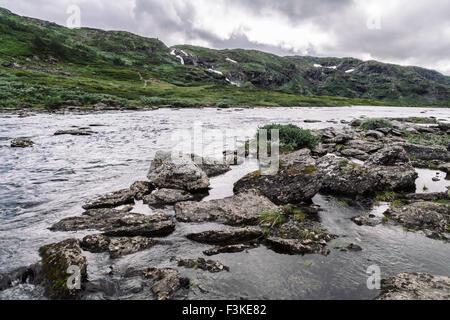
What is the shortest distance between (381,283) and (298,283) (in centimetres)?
184

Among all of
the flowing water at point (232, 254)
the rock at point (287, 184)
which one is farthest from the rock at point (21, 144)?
the rock at point (287, 184)

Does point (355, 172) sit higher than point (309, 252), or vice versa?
point (355, 172)

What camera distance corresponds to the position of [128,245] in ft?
22.6

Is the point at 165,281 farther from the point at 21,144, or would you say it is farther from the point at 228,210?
the point at 21,144

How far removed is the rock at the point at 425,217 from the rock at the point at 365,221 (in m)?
0.71

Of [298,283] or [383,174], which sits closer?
[298,283]

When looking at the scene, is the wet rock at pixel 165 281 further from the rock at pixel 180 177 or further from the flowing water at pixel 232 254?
the rock at pixel 180 177

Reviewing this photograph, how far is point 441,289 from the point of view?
16.5 ft

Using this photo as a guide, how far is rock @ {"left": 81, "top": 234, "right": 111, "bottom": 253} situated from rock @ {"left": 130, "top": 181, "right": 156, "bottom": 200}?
11.1ft

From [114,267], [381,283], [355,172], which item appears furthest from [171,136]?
[381,283]

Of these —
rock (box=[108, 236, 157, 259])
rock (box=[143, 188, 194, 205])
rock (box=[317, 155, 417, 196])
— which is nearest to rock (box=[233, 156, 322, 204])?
rock (box=[317, 155, 417, 196])

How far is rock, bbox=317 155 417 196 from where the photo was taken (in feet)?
35.6

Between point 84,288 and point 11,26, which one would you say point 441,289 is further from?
point 11,26
